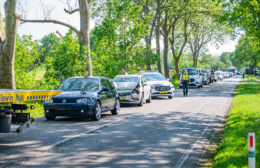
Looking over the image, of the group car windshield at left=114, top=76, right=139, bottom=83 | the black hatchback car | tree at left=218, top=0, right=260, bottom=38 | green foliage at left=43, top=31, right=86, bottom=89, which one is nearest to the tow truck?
the black hatchback car

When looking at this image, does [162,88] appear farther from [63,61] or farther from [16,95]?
[16,95]

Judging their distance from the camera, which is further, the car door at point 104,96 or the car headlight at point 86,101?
the car door at point 104,96

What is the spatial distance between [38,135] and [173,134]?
3.57m

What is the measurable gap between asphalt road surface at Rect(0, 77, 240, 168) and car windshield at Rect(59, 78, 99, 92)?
1417 mm

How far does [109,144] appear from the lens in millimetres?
8094

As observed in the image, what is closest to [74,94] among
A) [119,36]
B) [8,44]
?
[8,44]

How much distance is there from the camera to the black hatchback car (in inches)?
465

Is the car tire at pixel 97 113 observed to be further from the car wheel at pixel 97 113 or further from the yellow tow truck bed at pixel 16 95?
the yellow tow truck bed at pixel 16 95

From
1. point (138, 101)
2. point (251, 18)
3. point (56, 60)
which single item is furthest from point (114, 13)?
point (251, 18)

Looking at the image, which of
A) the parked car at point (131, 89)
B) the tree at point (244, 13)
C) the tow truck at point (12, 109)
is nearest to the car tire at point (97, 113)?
the tow truck at point (12, 109)

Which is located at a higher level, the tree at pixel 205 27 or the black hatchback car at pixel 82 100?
the tree at pixel 205 27

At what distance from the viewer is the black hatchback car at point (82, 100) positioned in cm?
1181

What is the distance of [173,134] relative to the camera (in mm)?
9672

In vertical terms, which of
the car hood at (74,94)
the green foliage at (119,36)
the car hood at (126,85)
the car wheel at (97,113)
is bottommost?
the car wheel at (97,113)
